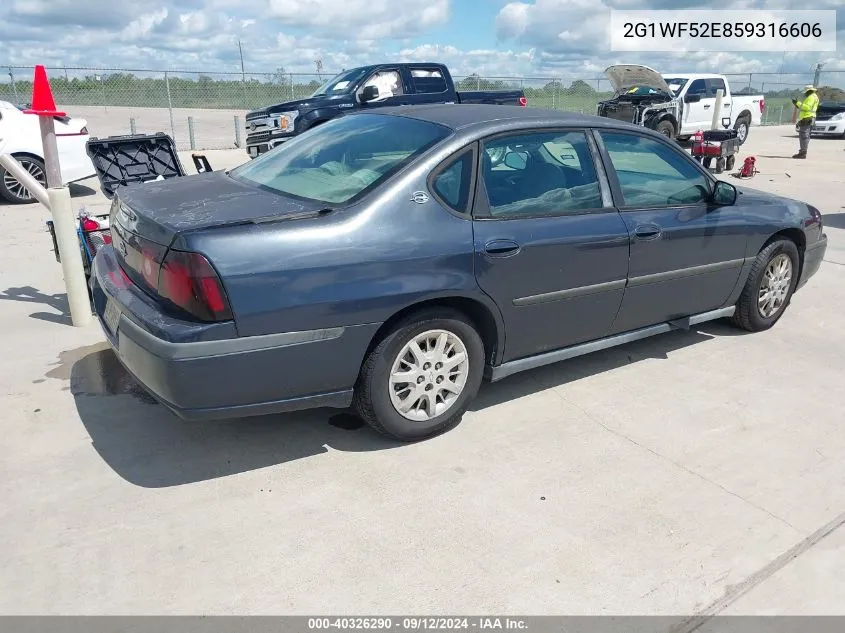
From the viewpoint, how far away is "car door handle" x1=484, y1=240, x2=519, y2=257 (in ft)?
11.6

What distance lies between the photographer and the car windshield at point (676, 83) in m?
17.6

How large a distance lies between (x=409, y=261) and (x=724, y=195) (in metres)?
2.41

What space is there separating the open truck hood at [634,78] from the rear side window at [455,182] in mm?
14798

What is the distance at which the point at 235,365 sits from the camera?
9.80 ft

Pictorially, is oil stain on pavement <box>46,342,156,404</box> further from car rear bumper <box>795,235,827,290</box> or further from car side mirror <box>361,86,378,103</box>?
car side mirror <box>361,86,378,103</box>

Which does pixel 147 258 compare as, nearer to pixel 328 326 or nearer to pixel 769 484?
pixel 328 326

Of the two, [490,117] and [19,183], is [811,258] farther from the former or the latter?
[19,183]

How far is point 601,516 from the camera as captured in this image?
308 cm

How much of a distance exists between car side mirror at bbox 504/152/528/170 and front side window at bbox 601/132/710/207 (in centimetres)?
58

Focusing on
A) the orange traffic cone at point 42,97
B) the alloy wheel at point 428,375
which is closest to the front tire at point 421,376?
the alloy wheel at point 428,375

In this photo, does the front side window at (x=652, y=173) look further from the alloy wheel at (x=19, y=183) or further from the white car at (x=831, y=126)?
the white car at (x=831, y=126)

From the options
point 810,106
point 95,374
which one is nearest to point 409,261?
point 95,374

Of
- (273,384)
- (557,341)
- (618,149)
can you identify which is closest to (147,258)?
(273,384)
